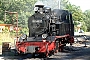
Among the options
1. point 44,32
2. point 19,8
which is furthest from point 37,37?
point 19,8

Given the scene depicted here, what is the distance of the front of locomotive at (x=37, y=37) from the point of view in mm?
13906

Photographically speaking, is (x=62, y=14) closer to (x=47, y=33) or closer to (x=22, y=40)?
(x=47, y=33)

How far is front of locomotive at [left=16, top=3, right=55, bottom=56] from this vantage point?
13.9 m

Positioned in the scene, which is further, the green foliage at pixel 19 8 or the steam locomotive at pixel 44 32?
the green foliage at pixel 19 8

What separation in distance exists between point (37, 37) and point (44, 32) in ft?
2.69

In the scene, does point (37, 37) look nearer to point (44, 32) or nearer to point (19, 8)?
point (44, 32)

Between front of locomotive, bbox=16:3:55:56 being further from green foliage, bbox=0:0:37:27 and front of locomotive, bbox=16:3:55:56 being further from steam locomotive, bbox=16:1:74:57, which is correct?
green foliage, bbox=0:0:37:27

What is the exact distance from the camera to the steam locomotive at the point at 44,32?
13.9 metres

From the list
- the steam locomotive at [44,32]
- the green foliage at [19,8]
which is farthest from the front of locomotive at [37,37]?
the green foliage at [19,8]

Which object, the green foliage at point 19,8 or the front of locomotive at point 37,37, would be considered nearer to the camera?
the front of locomotive at point 37,37

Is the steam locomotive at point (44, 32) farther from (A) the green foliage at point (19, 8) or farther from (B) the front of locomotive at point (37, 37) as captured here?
(A) the green foliage at point (19, 8)

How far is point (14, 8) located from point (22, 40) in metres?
36.1

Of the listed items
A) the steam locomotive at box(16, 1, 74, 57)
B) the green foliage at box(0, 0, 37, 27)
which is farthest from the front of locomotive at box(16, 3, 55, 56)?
the green foliage at box(0, 0, 37, 27)

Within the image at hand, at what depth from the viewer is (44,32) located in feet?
50.6
